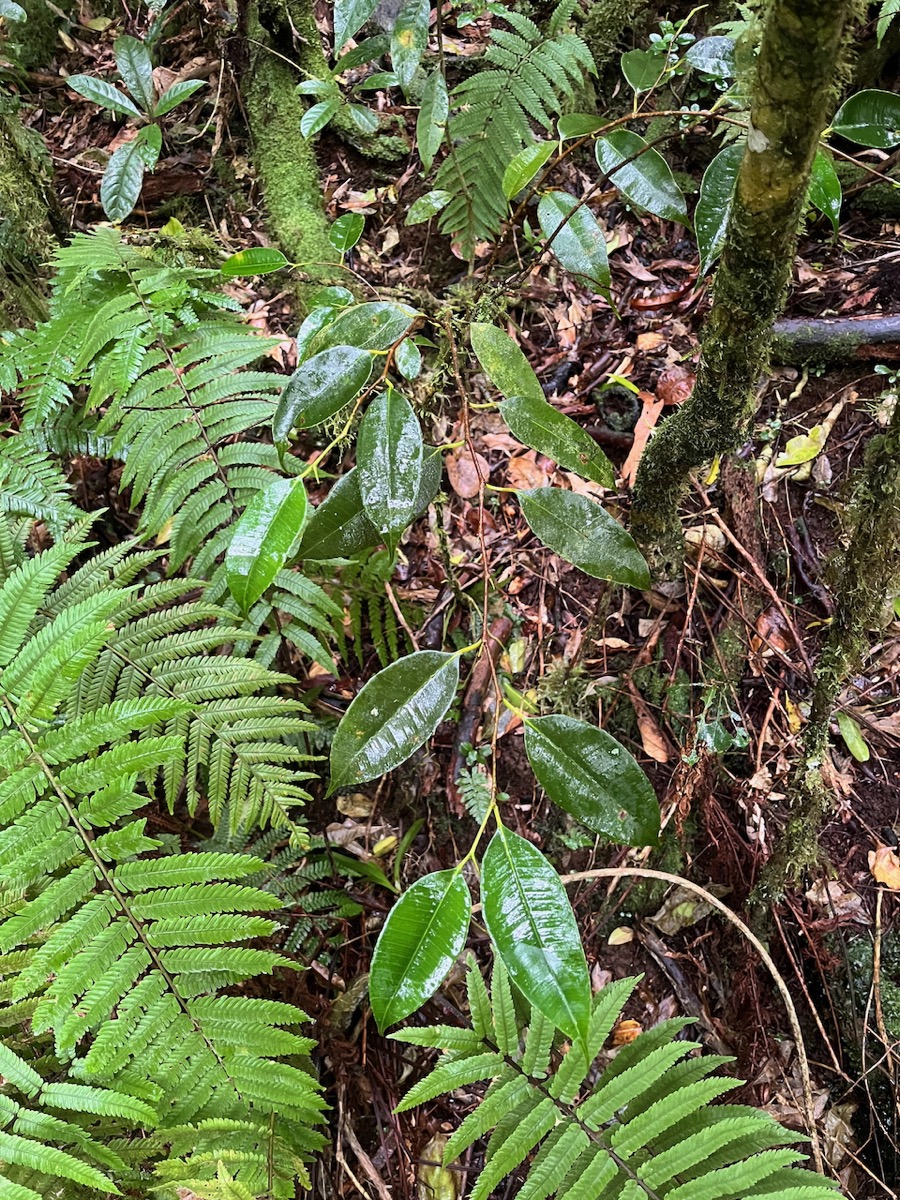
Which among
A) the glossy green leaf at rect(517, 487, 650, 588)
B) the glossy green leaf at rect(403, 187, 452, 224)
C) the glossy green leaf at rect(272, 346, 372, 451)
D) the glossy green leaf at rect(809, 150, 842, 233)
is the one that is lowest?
the glossy green leaf at rect(517, 487, 650, 588)

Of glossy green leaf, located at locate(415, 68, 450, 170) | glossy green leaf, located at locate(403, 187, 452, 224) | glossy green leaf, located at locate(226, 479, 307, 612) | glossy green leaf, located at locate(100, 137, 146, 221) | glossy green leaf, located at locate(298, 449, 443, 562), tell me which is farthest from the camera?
glossy green leaf, located at locate(100, 137, 146, 221)

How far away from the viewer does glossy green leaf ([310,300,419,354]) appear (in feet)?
3.92

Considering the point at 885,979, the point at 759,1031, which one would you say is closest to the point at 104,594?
the point at 759,1031

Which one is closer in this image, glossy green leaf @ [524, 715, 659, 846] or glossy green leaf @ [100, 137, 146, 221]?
glossy green leaf @ [524, 715, 659, 846]

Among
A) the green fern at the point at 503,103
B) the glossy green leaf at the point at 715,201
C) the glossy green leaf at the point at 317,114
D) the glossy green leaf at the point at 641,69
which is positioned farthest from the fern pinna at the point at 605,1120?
the glossy green leaf at the point at 317,114

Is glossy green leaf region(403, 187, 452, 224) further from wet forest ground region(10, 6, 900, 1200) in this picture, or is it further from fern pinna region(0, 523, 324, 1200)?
fern pinna region(0, 523, 324, 1200)

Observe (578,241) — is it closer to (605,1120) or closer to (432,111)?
(432,111)

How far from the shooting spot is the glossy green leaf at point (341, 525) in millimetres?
1302

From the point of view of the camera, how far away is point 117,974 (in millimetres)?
1533

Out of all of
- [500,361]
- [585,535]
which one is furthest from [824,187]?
[585,535]

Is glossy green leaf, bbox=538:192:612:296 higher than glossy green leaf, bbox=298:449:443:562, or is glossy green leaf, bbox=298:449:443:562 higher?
glossy green leaf, bbox=538:192:612:296

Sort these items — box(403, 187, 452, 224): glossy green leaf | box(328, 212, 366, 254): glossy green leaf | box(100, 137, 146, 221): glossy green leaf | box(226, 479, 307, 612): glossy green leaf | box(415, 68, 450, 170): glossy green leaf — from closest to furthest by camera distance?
box(226, 479, 307, 612): glossy green leaf
box(328, 212, 366, 254): glossy green leaf
box(415, 68, 450, 170): glossy green leaf
box(403, 187, 452, 224): glossy green leaf
box(100, 137, 146, 221): glossy green leaf

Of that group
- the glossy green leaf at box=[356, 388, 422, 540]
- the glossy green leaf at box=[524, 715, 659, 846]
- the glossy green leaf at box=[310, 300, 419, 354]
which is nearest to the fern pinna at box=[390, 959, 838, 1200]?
the glossy green leaf at box=[524, 715, 659, 846]

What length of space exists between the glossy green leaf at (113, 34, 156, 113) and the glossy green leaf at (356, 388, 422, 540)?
2.34 metres
